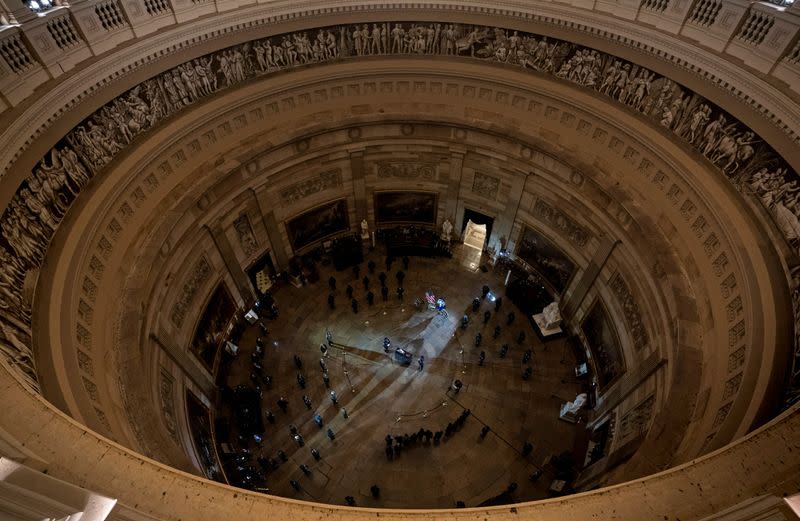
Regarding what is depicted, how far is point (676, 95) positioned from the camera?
1313cm

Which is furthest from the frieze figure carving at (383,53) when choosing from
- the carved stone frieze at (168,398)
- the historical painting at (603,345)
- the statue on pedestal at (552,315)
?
the statue on pedestal at (552,315)

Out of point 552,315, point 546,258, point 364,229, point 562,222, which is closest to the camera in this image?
point 562,222

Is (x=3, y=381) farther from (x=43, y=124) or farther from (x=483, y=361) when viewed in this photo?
(x=483, y=361)

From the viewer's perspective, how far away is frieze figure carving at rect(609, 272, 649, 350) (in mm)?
14219

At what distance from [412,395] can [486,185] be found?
9116mm

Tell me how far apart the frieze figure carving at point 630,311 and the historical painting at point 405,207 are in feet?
28.6

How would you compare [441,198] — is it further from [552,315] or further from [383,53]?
[552,315]

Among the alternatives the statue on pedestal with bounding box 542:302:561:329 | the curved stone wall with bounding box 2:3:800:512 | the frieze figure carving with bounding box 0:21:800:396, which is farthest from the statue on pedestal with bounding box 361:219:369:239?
the statue on pedestal with bounding box 542:302:561:329

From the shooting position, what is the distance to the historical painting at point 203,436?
13.7m

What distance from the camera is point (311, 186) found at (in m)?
19.0

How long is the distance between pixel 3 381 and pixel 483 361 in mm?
14091

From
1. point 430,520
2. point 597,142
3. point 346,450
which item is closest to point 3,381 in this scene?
point 430,520

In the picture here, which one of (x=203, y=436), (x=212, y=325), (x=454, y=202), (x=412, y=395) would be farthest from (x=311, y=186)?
(x=203, y=436)

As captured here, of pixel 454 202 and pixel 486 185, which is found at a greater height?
pixel 454 202
